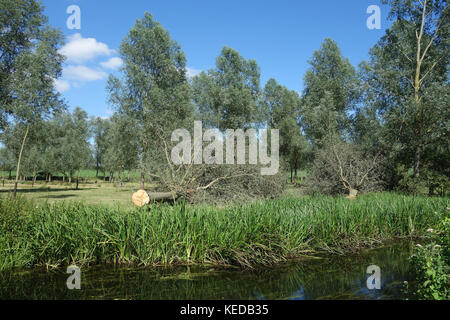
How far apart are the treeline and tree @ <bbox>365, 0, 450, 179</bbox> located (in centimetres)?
6

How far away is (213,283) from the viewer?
5543mm

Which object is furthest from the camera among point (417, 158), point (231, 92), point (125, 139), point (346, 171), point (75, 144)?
point (75, 144)

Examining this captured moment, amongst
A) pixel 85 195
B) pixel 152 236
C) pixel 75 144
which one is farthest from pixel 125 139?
pixel 152 236

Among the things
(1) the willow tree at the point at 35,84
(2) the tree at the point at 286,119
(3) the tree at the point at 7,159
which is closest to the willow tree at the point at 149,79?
(1) the willow tree at the point at 35,84

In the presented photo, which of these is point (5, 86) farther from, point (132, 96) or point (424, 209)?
point (424, 209)

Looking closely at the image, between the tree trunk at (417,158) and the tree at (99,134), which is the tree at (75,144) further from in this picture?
the tree trunk at (417,158)

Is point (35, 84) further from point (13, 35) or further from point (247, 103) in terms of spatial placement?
point (247, 103)

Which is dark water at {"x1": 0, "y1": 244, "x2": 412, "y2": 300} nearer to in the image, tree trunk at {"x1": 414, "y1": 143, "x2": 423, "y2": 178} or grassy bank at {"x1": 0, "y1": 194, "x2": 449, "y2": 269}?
grassy bank at {"x1": 0, "y1": 194, "x2": 449, "y2": 269}

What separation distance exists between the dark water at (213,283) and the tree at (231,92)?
2471 cm

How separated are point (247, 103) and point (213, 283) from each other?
2711cm

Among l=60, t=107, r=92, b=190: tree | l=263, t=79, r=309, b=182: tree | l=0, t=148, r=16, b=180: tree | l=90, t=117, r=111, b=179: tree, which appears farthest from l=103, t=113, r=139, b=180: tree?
l=90, t=117, r=111, b=179: tree

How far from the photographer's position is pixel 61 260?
20.9ft

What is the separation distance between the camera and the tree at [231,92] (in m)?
31.0
